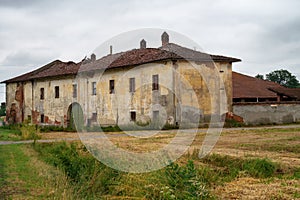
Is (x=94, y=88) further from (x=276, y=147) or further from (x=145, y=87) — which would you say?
(x=276, y=147)

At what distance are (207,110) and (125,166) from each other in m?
21.4

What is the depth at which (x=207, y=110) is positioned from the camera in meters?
30.5

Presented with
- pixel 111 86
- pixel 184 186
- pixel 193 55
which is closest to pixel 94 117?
pixel 111 86

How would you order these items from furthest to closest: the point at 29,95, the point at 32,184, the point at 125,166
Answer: the point at 29,95, the point at 125,166, the point at 32,184

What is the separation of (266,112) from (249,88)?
38.6 feet

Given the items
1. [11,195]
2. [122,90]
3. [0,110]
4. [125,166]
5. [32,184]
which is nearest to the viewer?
[11,195]

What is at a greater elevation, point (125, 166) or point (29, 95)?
point (29, 95)

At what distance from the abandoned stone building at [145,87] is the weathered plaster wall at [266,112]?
1271 mm

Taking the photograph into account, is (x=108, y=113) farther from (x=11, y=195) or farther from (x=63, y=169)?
(x=11, y=195)

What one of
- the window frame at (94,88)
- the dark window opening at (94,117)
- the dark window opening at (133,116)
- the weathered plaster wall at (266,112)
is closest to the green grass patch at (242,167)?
the dark window opening at (133,116)

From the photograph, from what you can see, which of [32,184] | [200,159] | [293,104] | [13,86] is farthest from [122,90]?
[32,184]

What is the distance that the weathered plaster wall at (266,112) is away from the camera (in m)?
32.0

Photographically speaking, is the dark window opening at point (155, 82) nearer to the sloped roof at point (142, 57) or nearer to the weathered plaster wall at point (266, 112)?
the sloped roof at point (142, 57)

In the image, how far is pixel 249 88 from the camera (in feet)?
144
